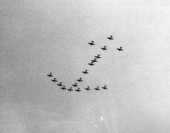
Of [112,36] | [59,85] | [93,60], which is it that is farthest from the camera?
[59,85]

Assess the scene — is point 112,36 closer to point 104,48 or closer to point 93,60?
point 104,48

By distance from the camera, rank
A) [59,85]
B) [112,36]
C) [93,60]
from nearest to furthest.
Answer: [112,36], [93,60], [59,85]

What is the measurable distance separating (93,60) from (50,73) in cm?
2242

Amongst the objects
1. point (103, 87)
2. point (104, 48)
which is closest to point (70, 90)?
point (103, 87)

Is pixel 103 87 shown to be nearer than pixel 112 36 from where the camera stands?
No

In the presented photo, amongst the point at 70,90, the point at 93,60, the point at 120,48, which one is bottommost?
the point at 70,90

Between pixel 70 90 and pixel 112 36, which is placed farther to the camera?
pixel 70 90

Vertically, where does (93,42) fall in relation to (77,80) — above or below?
above

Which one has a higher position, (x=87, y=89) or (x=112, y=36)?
(x=112, y=36)

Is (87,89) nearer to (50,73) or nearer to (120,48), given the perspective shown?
(50,73)

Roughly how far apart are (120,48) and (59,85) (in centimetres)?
4317

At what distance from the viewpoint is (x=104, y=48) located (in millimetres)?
165375

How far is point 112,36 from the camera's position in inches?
6220

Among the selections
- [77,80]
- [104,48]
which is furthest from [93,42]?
[77,80]
